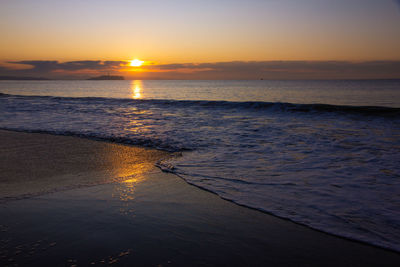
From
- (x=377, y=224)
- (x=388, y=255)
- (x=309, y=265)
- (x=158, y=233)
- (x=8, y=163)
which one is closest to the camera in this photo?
(x=309, y=265)

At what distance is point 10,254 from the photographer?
233 cm

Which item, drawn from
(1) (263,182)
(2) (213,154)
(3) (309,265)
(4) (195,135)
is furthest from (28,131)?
(3) (309,265)

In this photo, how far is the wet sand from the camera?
238cm

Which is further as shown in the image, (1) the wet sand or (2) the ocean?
(2) the ocean

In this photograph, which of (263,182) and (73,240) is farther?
(263,182)

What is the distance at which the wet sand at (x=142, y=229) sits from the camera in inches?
93.7

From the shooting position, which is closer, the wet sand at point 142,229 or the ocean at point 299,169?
the wet sand at point 142,229

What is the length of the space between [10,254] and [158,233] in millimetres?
1195

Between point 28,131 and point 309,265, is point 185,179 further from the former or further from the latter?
point 28,131

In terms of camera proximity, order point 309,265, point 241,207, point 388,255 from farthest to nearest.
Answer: point 241,207, point 388,255, point 309,265

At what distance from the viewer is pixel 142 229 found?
286 cm

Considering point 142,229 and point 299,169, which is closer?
point 142,229

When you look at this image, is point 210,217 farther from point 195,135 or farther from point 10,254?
point 195,135

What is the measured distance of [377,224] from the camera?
123 inches
